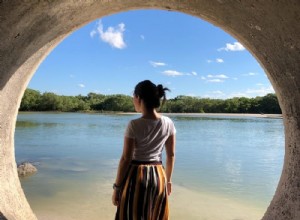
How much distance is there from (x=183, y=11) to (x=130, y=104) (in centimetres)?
6143

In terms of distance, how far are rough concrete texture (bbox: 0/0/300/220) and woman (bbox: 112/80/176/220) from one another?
82 cm

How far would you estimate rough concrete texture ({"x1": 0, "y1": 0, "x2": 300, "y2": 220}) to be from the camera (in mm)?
2252

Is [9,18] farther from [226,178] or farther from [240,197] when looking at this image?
[226,178]

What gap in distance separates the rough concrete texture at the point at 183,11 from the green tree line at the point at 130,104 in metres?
52.6

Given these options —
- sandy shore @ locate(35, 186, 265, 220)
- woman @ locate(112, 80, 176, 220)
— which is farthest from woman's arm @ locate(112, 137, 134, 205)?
sandy shore @ locate(35, 186, 265, 220)

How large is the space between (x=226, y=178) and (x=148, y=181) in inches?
260

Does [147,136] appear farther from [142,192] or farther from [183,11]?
[183,11]

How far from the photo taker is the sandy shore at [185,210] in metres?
5.18

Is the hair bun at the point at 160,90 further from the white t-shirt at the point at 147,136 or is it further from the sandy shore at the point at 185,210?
the sandy shore at the point at 185,210

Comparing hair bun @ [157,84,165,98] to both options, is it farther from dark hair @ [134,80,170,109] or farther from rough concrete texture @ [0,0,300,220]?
rough concrete texture @ [0,0,300,220]

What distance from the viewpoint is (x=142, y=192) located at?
2.23 metres

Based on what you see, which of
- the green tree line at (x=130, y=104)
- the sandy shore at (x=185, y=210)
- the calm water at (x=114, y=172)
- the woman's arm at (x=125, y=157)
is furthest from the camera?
the green tree line at (x=130, y=104)

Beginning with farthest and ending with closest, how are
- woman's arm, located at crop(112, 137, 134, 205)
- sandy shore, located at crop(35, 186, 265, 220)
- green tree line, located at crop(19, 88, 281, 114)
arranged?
green tree line, located at crop(19, 88, 281, 114) < sandy shore, located at crop(35, 186, 265, 220) < woman's arm, located at crop(112, 137, 134, 205)

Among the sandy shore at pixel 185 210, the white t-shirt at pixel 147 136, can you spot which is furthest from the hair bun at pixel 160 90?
the sandy shore at pixel 185 210
